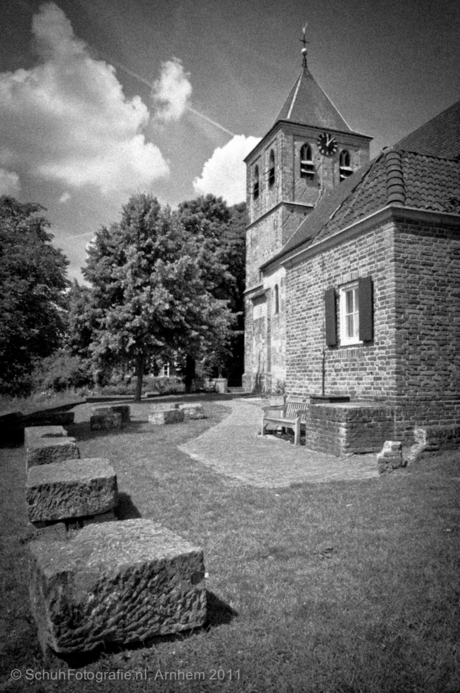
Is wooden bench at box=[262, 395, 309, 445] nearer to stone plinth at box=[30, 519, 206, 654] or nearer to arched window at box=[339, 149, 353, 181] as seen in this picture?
stone plinth at box=[30, 519, 206, 654]

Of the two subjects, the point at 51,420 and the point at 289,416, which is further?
the point at 51,420

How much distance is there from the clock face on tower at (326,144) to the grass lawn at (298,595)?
102 ft

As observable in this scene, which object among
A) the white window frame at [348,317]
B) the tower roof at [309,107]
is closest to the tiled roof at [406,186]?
the white window frame at [348,317]

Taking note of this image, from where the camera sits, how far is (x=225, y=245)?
127 ft

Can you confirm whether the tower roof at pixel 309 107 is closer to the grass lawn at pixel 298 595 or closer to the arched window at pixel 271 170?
the arched window at pixel 271 170

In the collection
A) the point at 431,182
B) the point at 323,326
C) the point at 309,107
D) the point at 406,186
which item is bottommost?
the point at 323,326

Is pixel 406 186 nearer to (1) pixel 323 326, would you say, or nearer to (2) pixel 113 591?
(1) pixel 323 326


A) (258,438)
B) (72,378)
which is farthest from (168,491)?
(72,378)

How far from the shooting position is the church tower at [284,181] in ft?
98.1

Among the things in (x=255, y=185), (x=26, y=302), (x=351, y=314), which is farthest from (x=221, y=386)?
(x=26, y=302)

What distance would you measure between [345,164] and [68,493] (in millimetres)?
34601

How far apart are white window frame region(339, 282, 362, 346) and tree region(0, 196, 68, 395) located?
23.6ft

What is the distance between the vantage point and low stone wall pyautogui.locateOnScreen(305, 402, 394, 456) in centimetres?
874

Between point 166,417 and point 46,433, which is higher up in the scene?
point 46,433
